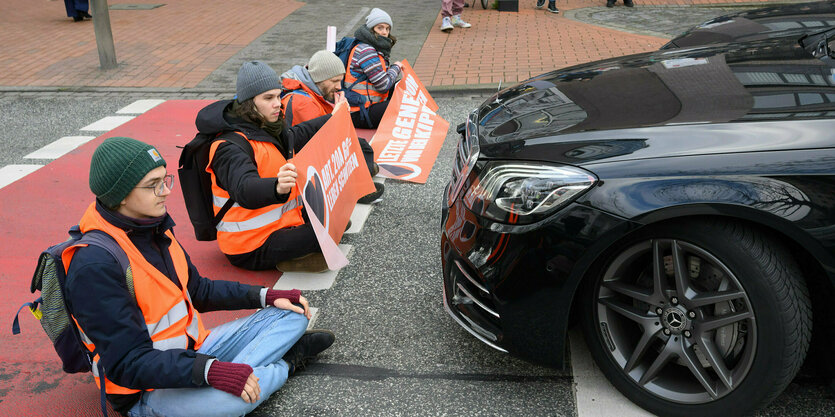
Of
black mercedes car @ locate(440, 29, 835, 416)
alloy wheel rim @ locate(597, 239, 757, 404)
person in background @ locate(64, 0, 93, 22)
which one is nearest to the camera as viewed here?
black mercedes car @ locate(440, 29, 835, 416)

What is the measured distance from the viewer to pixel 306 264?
4234 mm

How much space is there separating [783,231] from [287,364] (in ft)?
6.33

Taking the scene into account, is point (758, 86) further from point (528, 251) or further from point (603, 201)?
point (528, 251)

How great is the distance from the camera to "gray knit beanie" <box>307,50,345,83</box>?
17.2 ft

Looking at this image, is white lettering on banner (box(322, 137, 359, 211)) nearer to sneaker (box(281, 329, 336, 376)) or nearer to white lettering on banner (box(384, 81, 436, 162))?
sneaker (box(281, 329, 336, 376))

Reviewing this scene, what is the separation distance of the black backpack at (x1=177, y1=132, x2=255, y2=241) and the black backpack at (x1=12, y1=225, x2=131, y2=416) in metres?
1.25

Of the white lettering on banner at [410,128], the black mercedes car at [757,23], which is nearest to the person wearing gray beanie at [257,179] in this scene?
the white lettering on banner at [410,128]

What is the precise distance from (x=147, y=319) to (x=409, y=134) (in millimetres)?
4046

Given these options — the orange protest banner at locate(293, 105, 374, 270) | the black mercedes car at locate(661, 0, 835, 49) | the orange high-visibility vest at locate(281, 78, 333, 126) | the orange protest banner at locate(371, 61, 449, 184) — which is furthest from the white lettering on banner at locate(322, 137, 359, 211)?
the black mercedes car at locate(661, 0, 835, 49)

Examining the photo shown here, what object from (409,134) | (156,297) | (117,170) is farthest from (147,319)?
(409,134)

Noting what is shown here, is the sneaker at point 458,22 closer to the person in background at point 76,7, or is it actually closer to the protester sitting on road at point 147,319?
the person in background at point 76,7

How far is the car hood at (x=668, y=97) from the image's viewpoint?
273 cm

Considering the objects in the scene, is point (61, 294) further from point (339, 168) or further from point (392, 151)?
point (392, 151)

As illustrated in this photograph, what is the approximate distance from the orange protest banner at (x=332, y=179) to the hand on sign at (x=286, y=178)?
0.10 metres
